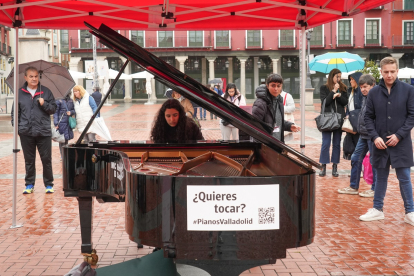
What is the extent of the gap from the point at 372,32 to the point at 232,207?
49781 millimetres

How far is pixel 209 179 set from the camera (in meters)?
2.73

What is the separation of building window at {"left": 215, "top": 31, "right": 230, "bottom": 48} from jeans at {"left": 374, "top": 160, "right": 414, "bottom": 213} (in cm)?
4468

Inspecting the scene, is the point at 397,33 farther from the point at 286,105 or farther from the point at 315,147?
the point at 286,105

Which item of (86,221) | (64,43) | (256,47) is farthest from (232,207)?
(64,43)

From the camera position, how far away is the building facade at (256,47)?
1907 inches

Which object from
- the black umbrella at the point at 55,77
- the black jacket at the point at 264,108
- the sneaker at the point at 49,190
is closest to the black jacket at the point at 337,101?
the black jacket at the point at 264,108

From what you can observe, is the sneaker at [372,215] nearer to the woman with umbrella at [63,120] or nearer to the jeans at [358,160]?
the jeans at [358,160]

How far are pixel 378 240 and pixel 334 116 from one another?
374 cm

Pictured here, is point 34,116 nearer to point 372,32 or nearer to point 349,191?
point 349,191

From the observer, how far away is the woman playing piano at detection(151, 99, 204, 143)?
5484 millimetres

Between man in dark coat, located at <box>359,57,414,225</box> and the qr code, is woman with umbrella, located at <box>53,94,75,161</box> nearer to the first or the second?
man in dark coat, located at <box>359,57,414,225</box>

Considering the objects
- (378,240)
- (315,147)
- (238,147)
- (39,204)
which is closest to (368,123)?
(378,240)

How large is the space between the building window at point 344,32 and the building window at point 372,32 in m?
1.72

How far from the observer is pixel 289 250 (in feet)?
17.1
